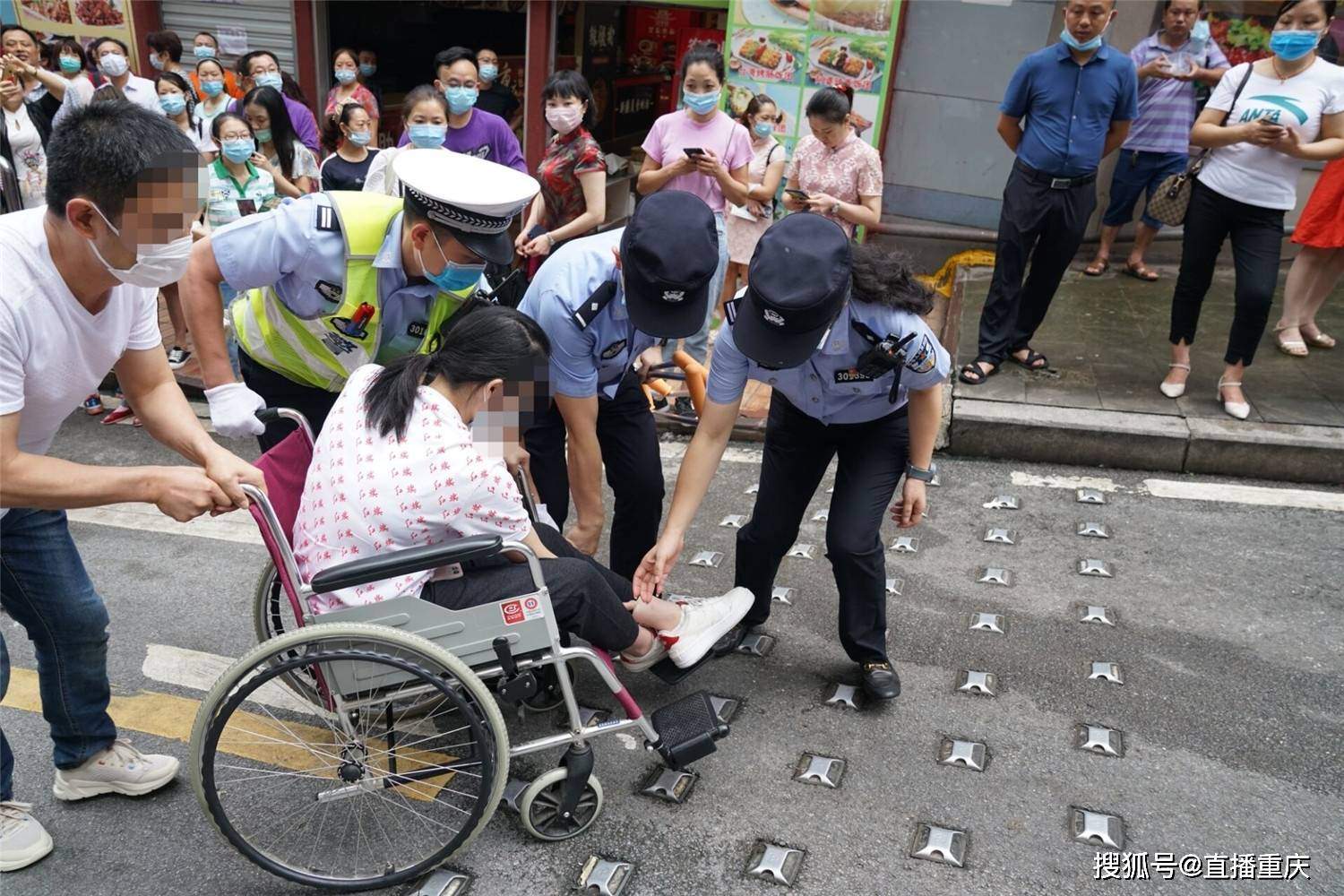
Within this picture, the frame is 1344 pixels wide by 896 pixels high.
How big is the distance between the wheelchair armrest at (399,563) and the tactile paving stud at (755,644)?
1.40 m

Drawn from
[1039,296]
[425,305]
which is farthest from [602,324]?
[1039,296]

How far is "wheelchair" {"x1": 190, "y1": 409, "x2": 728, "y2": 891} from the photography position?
2.15m

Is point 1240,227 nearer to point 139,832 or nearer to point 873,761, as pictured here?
point 873,761

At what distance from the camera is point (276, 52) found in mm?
9312

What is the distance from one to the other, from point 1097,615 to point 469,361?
7.86 feet

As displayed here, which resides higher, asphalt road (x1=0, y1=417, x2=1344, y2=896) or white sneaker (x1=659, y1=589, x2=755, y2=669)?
white sneaker (x1=659, y1=589, x2=755, y2=669)

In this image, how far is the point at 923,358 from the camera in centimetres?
273

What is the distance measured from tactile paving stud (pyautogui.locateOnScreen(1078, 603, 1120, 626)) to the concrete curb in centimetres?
126

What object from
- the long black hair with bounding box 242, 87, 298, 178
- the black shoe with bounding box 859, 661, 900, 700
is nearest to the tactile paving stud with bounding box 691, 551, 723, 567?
the black shoe with bounding box 859, 661, 900, 700

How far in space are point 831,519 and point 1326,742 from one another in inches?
60.4

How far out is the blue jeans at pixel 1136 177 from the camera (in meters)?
6.42

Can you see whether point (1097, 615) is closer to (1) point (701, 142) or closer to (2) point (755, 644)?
(2) point (755, 644)

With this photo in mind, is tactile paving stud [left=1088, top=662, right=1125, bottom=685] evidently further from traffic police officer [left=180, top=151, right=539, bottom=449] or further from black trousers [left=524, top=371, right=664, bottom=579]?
traffic police officer [left=180, top=151, right=539, bottom=449]

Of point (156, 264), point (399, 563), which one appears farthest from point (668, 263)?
point (156, 264)
